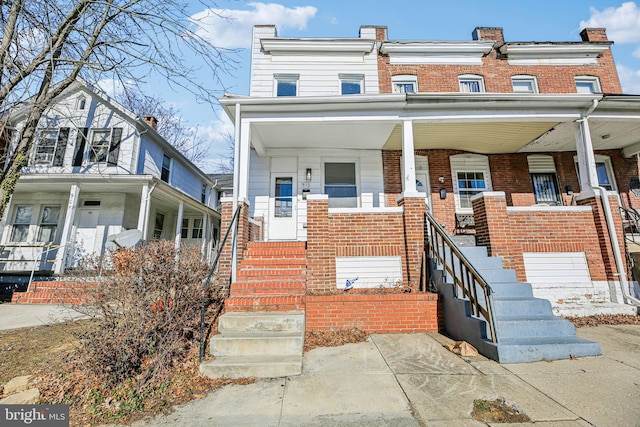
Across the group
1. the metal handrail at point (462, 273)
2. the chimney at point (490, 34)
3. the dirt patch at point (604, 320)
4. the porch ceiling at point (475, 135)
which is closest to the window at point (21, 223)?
the porch ceiling at point (475, 135)

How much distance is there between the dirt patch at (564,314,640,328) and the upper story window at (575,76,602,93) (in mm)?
7707

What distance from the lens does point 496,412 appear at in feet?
7.91

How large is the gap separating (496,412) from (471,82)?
31.7 feet

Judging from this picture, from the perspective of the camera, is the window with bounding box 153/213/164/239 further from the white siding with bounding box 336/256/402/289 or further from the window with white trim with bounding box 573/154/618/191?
the window with white trim with bounding box 573/154/618/191

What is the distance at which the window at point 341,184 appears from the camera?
8062mm

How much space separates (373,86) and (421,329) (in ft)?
23.5

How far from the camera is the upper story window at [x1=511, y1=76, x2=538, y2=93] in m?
9.20

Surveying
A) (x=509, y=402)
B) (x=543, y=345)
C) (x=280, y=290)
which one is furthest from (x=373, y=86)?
(x=509, y=402)

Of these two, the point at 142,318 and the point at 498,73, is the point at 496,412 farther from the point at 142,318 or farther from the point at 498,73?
the point at 498,73

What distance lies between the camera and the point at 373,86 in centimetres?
876

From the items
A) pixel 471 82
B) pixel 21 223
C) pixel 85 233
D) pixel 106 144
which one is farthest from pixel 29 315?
pixel 471 82

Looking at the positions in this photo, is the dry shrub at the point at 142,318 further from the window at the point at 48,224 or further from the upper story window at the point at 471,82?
the upper story window at the point at 471,82

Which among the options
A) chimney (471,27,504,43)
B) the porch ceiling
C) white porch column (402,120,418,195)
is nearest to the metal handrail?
white porch column (402,120,418,195)

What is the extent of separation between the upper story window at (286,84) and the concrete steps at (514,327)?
695 centimetres
